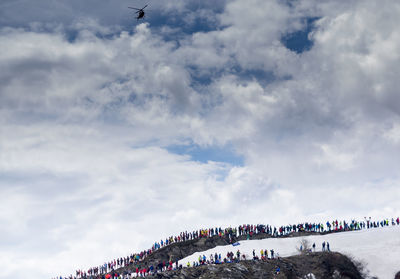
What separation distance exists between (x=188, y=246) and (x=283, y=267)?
72.9ft

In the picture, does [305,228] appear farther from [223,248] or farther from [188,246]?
[188,246]

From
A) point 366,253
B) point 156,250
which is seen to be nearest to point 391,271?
point 366,253

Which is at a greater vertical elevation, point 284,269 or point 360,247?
point 360,247

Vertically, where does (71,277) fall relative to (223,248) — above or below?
below

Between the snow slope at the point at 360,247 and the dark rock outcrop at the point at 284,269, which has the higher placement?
the snow slope at the point at 360,247

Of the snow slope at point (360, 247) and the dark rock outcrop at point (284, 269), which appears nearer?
the dark rock outcrop at point (284, 269)

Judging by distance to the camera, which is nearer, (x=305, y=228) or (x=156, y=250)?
(x=156, y=250)

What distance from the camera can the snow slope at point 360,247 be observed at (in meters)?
58.0

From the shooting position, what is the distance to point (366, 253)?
60469 mm

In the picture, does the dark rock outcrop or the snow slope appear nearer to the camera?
the dark rock outcrop

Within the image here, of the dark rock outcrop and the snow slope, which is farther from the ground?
the snow slope

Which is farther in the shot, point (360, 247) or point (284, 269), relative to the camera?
point (360, 247)

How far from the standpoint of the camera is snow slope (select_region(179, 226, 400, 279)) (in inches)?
2283

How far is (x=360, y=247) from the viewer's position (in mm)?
63031
